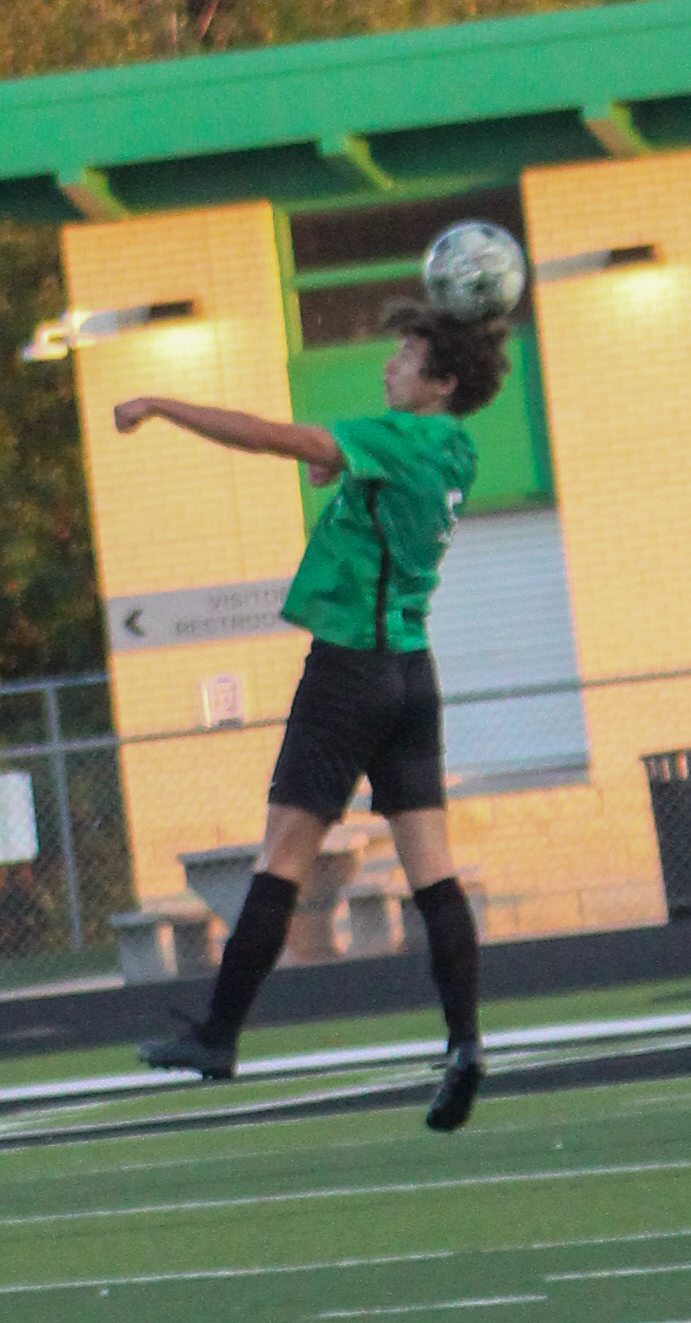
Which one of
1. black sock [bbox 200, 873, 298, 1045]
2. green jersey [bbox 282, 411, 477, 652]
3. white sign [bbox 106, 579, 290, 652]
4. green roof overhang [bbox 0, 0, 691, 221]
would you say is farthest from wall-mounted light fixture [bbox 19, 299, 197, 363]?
black sock [bbox 200, 873, 298, 1045]

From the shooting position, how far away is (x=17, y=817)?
15.7 metres

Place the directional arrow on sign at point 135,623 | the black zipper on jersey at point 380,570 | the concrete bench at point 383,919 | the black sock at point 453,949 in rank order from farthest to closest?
the directional arrow on sign at point 135,623, the concrete bench at point 383,919, the black sock at point 453,949, the black zipper on jersey at point 380,570

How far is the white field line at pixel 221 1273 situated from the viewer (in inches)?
229

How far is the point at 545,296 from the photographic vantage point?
1742cm

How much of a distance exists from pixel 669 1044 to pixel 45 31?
2627 centimetres

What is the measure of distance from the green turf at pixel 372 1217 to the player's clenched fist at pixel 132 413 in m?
2.02

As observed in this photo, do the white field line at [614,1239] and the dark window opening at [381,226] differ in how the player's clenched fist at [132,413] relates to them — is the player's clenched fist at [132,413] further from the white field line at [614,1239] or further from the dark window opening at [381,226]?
the dark window opening at [381,226]

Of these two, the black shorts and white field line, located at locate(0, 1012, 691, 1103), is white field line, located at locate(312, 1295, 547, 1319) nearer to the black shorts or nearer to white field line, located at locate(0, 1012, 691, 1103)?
the black shorts

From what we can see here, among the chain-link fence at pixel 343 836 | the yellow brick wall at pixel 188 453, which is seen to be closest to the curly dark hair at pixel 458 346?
the chain-link fence at pixel 343 836

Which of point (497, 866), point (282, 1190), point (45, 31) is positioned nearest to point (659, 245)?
point (497, 866)

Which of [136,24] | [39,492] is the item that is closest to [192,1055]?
[39,492]

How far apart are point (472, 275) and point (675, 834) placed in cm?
934

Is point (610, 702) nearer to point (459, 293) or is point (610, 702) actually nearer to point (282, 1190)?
point (282, 1190)

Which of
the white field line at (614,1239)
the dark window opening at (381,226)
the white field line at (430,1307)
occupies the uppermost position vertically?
the dark window opening at (381,226)
